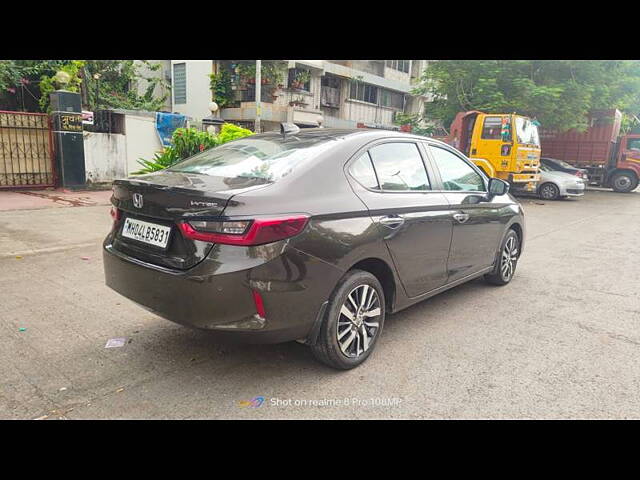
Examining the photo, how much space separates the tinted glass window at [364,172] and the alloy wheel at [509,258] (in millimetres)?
2360

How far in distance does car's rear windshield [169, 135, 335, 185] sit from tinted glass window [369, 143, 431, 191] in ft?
1.31

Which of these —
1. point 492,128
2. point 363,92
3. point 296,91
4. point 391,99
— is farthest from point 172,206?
point 391,99

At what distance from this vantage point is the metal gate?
1064cm

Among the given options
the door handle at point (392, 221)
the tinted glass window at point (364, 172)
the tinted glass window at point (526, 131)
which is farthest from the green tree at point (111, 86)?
the door handle at point (392, 221)

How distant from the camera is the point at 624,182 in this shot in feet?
65.5

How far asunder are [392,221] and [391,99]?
2884cm

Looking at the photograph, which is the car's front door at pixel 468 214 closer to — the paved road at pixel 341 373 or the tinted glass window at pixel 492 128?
the paved road at pixel 341 373

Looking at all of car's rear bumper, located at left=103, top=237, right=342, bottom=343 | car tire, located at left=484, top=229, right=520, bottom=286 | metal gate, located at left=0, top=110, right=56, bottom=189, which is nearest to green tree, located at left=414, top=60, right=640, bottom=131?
car tire, located at left=484, top=229, right=520, bottom=286

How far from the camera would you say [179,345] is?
348 cm

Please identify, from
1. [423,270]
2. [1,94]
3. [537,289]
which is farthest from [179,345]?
[1,94]

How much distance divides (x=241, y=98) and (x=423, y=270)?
64.2ft

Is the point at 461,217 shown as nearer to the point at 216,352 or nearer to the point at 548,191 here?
the point at 216,352

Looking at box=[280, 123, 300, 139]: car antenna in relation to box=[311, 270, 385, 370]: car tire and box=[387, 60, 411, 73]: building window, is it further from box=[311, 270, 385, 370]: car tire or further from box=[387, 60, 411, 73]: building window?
box=[387, 60, 411, 73]: building window
